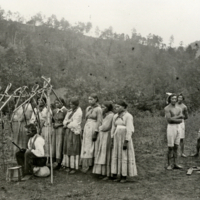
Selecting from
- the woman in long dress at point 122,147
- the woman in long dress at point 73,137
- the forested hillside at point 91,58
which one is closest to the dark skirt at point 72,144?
the woman in long dress at point 73,137

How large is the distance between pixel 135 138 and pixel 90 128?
630 centimetres

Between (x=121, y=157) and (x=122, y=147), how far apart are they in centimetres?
22

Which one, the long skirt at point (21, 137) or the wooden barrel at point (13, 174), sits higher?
the long skirt at point (21, 137)

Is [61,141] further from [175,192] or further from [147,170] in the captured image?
[175,192]

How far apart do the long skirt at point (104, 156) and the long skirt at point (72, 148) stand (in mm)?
754

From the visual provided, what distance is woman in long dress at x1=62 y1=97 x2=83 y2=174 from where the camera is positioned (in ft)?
24.4

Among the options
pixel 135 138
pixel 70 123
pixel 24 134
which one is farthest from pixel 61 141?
pixel 135 138

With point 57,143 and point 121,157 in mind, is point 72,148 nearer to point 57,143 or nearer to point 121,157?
point 57,143

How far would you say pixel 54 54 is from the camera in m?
81.6

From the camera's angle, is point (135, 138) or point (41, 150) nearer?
point (41, 150)

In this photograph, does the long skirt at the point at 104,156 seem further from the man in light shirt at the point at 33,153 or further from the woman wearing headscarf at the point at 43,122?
the woman wearing headscarf at the point at 43,122

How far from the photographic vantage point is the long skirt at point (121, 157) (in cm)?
651

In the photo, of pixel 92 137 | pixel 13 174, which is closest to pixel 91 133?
pixel 92 137

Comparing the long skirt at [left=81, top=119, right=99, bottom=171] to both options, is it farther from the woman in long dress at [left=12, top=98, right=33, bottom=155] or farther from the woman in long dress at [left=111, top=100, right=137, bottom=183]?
the woman in long dress at [left=12, top=98, right=33, bottom=155]
